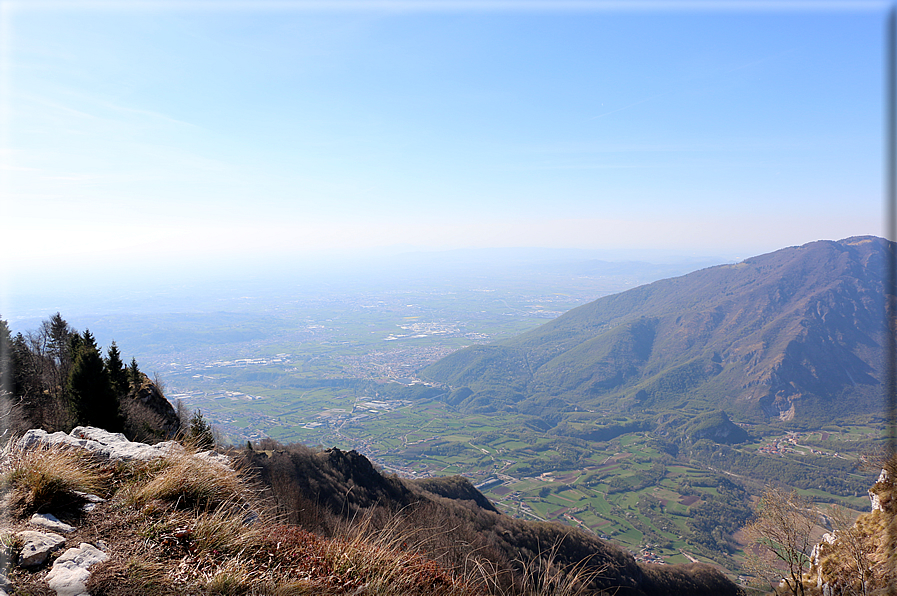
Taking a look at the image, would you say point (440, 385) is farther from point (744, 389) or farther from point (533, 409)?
point (744, 389)

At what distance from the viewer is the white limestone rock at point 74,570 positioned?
9.09 ft

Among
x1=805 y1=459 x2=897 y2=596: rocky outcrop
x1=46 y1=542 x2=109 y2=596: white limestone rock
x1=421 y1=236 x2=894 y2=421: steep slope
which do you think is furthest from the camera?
x1=421 y1=236 x2=894 y2=421: steep slope

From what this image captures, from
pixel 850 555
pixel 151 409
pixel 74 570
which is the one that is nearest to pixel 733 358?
pixel 850 555

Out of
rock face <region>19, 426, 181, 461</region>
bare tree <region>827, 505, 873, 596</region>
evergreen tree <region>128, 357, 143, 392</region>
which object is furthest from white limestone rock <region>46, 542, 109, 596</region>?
evergreen tree <region>128, 357, 143, 392</region>

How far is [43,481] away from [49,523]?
62cm

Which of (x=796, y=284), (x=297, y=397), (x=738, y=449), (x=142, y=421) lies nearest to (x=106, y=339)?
(x=297, y=397)

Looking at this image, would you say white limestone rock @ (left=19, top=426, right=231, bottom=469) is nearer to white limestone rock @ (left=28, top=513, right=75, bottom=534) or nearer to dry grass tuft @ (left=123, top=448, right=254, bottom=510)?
dry grass tuft @ (left=123, top=448, right=254, bottom=510)

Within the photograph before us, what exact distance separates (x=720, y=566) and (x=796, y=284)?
8080 inches

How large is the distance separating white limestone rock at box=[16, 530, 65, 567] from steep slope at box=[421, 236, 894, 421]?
14357 centimetres

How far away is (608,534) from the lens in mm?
60125

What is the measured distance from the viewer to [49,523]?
140 inches

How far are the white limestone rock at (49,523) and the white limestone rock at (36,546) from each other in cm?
19

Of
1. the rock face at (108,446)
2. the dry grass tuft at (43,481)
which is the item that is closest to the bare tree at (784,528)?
the rock face at (108,446)

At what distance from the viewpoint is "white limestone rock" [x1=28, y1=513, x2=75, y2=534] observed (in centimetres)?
351
